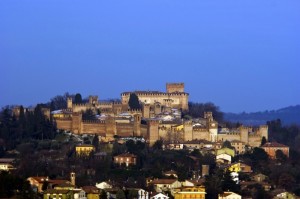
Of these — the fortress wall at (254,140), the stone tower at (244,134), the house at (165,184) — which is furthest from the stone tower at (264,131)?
the house at (165,184)

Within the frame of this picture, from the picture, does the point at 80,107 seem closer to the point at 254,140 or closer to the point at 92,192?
the point at 254,140

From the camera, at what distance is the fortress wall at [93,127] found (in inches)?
2494

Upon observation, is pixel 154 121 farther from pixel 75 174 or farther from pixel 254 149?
pixel 75 174

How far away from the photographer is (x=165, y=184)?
5200 centimetres

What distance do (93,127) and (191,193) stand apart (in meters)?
15.1

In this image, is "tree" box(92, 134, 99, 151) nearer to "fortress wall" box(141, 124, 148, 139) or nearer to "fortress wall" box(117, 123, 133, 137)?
"fortress wall" box(117, 123, 133, 137)

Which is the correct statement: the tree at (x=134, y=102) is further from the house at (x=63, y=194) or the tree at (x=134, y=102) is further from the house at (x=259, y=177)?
the house at (x=63, y=194)

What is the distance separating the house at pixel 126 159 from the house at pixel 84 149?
4.96ft

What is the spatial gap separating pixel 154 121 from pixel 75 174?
1033cm

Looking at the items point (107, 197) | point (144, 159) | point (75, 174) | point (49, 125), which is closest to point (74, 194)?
point (107, 197)

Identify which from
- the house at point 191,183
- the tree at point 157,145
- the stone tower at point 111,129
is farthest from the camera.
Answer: the stone tower at point 111,129

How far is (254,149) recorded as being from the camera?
200 feet

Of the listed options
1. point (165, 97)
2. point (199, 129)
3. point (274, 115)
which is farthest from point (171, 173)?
point (274, 115)

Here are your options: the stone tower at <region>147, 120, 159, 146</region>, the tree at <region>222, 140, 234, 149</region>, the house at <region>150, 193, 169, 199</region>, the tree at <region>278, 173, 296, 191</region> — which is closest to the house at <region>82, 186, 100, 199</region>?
the house at <region>150, 193, 169, 199</region>
